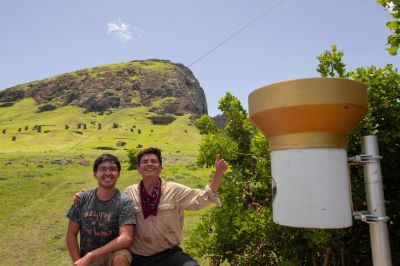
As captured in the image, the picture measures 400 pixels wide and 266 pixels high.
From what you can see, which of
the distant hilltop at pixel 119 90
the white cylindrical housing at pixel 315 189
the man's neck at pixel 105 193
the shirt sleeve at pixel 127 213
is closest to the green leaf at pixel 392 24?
the white cylindrical housing at pixel 315 189

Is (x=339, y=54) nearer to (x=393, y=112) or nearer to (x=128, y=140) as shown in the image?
(x=393, y=112)

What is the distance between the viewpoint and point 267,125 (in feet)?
6.39

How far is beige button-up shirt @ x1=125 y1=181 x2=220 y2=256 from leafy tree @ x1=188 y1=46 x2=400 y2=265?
0.47 metres

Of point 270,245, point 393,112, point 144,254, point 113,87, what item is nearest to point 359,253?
point 270,245

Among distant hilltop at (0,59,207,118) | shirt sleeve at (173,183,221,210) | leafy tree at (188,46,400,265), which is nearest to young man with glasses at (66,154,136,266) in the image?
shirt sleeve at (173,183,221,210)

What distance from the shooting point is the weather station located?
1675 mm

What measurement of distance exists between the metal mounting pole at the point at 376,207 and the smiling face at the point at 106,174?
284 cm

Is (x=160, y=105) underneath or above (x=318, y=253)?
above

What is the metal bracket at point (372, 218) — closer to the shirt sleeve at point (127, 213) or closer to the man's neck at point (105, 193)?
the shirt sleeve at point (127, 213)

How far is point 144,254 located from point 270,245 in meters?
1.65

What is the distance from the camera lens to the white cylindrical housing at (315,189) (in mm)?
1668

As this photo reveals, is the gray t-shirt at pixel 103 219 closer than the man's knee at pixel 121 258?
No

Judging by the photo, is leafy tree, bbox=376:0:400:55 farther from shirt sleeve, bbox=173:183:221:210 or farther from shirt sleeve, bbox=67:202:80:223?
shirt sleeve, bbox=67:202:80:223

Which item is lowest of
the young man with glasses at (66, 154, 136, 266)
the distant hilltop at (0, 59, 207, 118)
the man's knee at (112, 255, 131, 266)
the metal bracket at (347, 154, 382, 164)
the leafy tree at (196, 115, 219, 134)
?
the man's knee at (112, 255, 131, 266)
